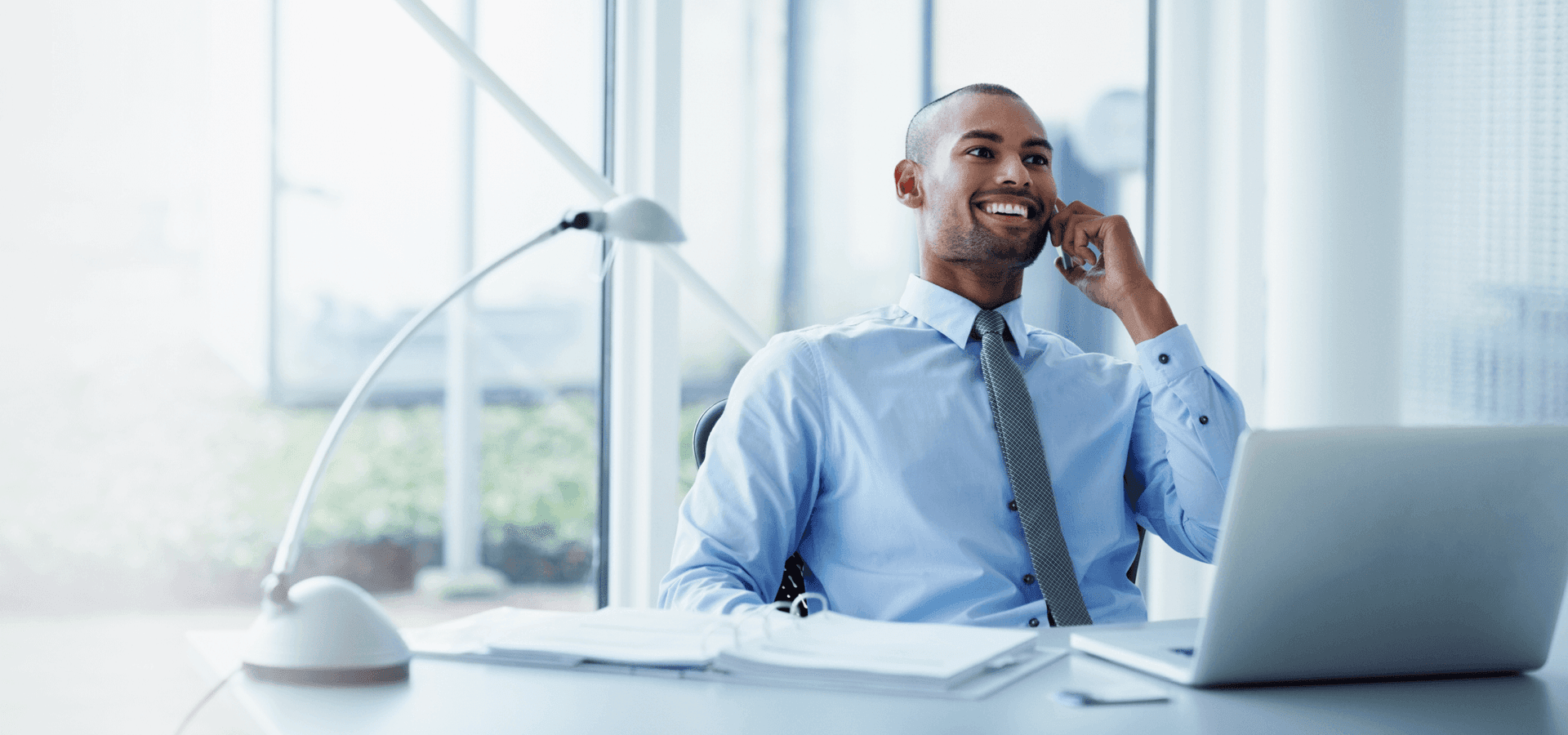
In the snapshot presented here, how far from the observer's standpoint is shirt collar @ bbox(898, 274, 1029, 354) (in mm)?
1944

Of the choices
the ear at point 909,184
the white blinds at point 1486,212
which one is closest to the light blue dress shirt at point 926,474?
the ear at point 909,184

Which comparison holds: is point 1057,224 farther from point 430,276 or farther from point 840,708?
point 430,276

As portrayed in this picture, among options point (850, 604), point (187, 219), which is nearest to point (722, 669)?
point (850, 604)

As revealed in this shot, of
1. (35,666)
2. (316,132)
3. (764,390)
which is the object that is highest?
(316,132)

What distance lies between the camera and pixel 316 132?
2.67 meters

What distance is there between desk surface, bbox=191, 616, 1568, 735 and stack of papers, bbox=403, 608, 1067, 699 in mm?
18

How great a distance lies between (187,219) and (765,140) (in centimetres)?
131

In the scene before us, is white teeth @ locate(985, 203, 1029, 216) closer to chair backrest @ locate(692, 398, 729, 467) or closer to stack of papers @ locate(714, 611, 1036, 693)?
chair backrest @ locate(692, 398, 729, 467)

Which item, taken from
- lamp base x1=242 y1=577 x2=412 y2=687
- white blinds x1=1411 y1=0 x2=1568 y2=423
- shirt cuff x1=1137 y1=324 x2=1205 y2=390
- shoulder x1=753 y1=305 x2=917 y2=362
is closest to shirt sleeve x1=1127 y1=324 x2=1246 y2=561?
shirt cuff x1=1137 y1=324 x2=1205 y2=390

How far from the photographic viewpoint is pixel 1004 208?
6.57 ft

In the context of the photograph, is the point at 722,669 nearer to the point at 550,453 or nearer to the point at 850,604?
the point at 850,604

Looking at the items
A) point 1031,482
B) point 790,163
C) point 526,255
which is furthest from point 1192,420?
point 526,255

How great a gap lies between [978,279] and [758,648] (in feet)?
3.50

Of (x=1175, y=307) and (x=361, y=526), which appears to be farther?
(x=1175, y=307)
